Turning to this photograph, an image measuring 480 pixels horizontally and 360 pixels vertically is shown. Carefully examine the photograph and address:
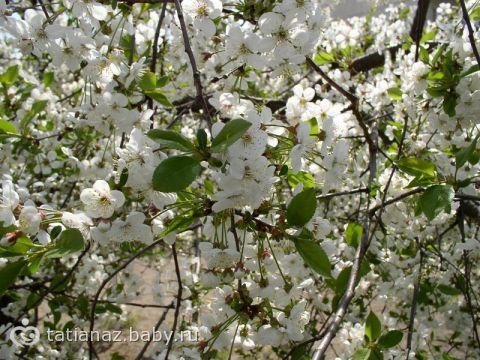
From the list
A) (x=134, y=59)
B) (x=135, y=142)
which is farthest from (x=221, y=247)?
(x=134, y=59)

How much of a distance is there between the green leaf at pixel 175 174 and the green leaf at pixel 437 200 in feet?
2.38

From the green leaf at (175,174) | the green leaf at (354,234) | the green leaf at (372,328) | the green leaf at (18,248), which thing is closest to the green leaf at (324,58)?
the green leaf at (354,234)

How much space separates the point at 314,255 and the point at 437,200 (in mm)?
483

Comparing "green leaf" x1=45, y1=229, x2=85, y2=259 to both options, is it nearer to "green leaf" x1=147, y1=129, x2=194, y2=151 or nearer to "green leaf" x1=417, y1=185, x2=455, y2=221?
"green leaf" x1=147, y1=129, x2=194, y2=151

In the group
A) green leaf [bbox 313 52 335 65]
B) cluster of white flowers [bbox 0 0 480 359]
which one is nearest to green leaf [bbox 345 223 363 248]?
cluster of white flowers [bbox 0 0 480 359]

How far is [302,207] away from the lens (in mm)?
1055

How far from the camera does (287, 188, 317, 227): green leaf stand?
3.44 feet

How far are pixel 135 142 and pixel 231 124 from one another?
28cm

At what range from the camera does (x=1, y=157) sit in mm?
2393

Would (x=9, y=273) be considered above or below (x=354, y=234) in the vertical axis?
below

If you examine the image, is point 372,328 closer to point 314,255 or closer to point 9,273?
point 314,255

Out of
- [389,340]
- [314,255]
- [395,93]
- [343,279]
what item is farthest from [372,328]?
[395,93]

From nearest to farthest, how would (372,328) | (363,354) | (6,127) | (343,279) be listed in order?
(363,354)
(372,328)
(343,279)
(6,127)

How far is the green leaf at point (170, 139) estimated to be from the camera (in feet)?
3.05
